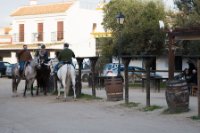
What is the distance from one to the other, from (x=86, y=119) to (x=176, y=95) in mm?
3031

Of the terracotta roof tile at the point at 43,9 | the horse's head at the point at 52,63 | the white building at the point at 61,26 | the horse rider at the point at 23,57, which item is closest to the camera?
the horse's head at the point at 52,63

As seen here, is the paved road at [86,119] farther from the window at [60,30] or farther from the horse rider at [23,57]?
the window at [60,30]

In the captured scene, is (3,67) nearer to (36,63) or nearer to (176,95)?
(36,63)

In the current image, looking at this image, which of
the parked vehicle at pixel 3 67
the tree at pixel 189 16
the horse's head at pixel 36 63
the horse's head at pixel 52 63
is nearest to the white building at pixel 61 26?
the parked vehicle at pixel 3 67

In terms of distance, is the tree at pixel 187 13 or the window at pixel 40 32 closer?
the tree at pixel 187 13

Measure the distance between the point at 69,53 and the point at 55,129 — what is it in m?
8.44

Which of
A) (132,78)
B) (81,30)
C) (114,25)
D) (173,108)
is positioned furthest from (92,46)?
(173,108)

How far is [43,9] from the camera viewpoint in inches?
2297

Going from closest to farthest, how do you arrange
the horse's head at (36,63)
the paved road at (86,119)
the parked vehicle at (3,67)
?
the paved road at (86,119) → the horse's head at (36,63) → the parked vehicle at (3,67)

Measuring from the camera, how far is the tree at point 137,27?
128 feet

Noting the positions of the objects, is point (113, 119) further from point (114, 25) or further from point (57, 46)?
point (57, 46)

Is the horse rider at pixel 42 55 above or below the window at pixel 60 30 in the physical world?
below

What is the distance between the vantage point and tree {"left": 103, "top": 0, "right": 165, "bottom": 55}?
39.0m

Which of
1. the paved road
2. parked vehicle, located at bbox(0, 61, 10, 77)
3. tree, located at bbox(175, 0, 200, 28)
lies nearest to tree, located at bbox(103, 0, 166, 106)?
tree, located at bbox(175, 0, 200, 28)
